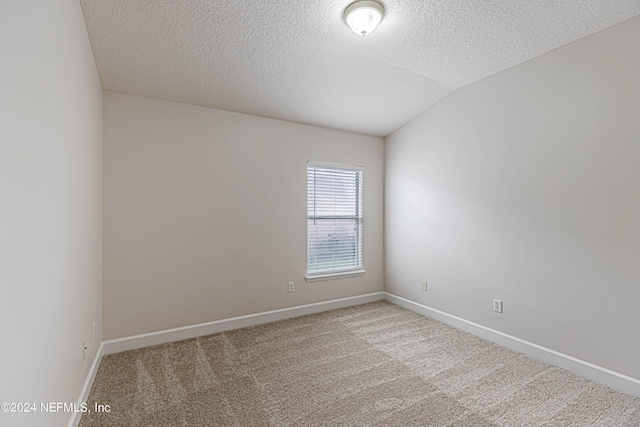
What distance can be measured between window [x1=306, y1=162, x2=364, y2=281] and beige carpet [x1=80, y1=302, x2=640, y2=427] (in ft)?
3.39

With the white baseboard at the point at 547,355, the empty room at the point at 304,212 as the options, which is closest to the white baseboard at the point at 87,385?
the empty room at the point at 304,212

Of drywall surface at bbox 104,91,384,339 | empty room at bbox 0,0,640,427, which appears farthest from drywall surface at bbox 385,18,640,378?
drywall surface at bbox 104,91,384,339

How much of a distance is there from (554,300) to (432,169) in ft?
5.86

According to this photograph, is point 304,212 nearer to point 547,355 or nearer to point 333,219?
point 333,219

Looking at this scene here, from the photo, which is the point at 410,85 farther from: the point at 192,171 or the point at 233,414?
the point at 233,414

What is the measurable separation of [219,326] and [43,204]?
2262mm

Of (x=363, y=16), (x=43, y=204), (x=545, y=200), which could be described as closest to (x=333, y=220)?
(x=545, y=200)

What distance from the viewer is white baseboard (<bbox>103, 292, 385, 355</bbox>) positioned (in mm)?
2744

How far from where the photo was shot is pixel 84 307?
2.04m

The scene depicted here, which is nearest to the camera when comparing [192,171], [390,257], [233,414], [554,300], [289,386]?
[233,414]

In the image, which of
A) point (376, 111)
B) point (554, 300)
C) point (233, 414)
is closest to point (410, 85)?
point (376, 111)

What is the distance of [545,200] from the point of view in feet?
8.48

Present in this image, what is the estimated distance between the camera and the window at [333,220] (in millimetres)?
3812

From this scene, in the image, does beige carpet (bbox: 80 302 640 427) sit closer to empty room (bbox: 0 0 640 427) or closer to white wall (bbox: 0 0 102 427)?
empty room (bbox: 0 0 640 427)
